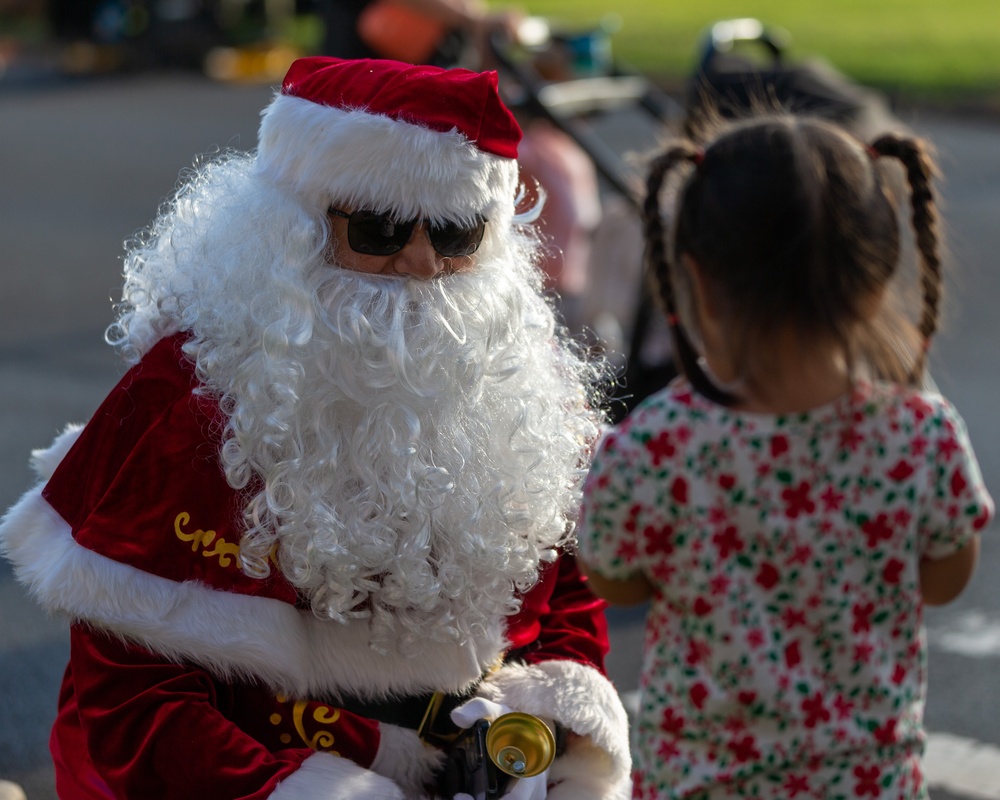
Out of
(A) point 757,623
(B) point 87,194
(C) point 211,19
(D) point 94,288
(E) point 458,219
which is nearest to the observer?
(A) point 757,623

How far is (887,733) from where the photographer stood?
166 cm

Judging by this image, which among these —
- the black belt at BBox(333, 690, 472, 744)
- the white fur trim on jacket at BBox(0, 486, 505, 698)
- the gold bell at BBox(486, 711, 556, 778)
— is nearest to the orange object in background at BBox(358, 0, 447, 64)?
the white fur trim on jacket at BBox(0, 486, 505, 698)

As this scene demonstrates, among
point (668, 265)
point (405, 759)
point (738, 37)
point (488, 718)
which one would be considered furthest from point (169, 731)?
point (738, 37)

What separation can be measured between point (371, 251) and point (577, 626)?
2.48 feet

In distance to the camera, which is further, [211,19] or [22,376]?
[211,19]

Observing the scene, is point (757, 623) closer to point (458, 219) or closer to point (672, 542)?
point (672, 542)

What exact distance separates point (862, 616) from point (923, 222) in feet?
1.63

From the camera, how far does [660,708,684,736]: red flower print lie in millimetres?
1696

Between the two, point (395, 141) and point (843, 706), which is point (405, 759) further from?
point (395, 141)

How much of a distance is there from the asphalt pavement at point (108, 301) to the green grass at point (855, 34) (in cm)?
196

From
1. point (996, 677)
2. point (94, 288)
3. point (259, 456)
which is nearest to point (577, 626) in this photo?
point (259, 456)

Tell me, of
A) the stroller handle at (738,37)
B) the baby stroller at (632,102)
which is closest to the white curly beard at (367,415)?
the baby stroller at (632,102)

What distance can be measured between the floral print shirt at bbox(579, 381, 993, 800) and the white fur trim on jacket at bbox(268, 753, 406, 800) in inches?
20.1

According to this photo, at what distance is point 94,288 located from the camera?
26.3ft
